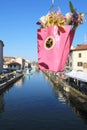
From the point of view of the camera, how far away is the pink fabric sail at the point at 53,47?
611 centimetres

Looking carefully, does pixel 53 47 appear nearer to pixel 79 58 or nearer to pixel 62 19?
pixel 62 19

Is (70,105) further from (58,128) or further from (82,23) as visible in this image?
(82,23)

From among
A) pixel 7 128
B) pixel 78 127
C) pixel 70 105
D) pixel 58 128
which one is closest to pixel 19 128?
pixel 7 128

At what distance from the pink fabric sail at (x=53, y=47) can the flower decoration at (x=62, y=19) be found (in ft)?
0.46

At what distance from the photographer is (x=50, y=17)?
639 cm

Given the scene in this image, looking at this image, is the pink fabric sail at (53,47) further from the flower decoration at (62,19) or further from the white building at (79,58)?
the white building at (79,58)

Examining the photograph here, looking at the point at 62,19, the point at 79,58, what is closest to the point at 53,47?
the point at 62,19

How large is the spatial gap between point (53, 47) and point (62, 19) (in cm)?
64

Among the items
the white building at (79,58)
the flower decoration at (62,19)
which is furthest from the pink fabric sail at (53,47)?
the white building at (79,58)

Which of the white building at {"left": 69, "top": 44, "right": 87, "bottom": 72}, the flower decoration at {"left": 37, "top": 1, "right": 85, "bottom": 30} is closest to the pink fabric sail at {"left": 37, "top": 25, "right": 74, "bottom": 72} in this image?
the flower decoration at {"left": 37, "top": 1, "right": 85, "bottom": 30}

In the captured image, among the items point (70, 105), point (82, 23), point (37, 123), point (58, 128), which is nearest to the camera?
point (82, 23)

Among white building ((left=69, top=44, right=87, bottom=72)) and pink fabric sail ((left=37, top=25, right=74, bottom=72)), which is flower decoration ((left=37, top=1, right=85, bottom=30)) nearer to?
pink fabric sail ((left=37, top=25, right=74, bottom=72))

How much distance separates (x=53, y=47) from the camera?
6242 mm

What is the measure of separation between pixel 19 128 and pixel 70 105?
59.2 ft
